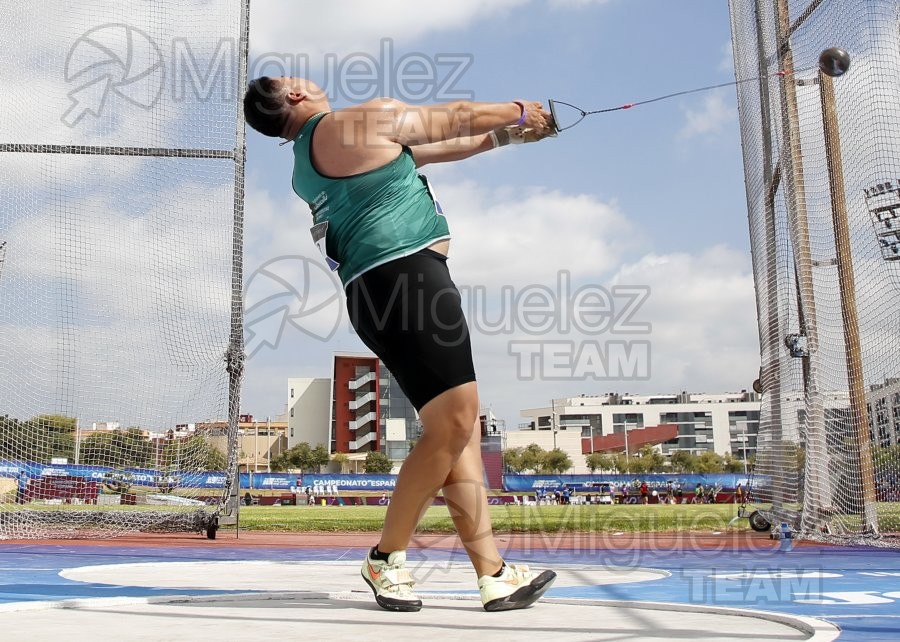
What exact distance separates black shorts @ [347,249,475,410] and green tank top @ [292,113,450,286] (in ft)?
0.17

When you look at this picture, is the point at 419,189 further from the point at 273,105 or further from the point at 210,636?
the point at 210,636

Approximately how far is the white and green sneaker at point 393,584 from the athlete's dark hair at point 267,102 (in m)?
1.48

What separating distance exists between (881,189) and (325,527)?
11.6 m

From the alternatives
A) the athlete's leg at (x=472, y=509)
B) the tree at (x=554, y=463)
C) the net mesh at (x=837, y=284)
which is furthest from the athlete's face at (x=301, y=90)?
the tree at (x=554, y=463)

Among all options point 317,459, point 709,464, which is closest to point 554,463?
point 709,464

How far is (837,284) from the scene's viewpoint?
8.06 metres

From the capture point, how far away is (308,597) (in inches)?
116

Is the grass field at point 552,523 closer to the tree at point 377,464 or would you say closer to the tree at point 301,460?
the tree at point 377,464

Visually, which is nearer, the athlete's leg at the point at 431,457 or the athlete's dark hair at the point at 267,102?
the athlete's leg at the point at 431,457

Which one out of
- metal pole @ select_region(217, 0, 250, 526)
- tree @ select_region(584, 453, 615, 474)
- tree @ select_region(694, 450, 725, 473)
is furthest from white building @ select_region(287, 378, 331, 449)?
metal pole @ select_region(217, 0, 250, 526)

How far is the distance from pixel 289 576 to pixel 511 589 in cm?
220

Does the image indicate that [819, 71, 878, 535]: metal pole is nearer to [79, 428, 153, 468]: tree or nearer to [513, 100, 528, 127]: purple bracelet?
[513, 100, 528, 127]: purple bracelet

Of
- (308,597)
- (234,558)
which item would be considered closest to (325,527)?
(234,558)

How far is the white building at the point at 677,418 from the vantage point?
120 metres
